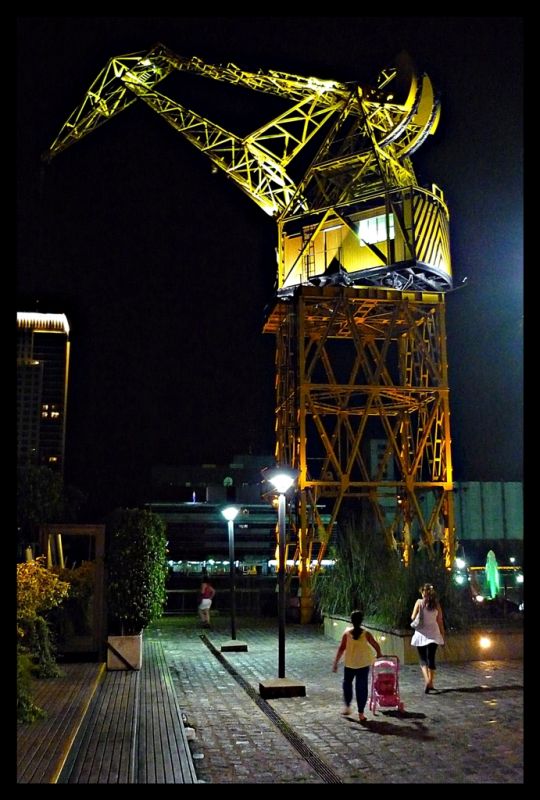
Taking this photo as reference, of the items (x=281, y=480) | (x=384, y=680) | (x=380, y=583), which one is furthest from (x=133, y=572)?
(x=380, y=583)

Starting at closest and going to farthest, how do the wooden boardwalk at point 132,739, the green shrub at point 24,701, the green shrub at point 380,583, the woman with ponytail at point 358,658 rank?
the wooden boardwalk at point 132,739
the green shrub at point 24,701
the woman with ponytail at point 358,658
the green shrub at point 380,583

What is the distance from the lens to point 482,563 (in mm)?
65062

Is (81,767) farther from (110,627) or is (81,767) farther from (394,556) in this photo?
(394,556)

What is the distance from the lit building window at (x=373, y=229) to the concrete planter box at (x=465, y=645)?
1983cm

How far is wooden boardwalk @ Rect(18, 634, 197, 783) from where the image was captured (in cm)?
762

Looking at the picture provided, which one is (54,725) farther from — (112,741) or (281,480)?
(281,480)

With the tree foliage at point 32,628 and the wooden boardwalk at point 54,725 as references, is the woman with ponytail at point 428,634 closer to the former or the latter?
the wooden boardwalk at point 54,725

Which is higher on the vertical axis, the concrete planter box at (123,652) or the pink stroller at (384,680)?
the pink stroller at (384,680)

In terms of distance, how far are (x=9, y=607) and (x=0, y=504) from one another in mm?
456

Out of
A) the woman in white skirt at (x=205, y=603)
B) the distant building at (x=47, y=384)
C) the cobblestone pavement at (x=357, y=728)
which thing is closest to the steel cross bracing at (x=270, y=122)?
the woman in white skirt at (x=205, y=603)

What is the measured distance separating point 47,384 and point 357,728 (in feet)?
355

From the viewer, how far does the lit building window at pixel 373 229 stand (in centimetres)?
3362

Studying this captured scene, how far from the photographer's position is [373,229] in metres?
34.0

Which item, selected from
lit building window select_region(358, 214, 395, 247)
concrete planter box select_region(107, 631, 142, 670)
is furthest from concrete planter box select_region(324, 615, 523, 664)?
lit building window select_region(358, 214, 395, 247)
